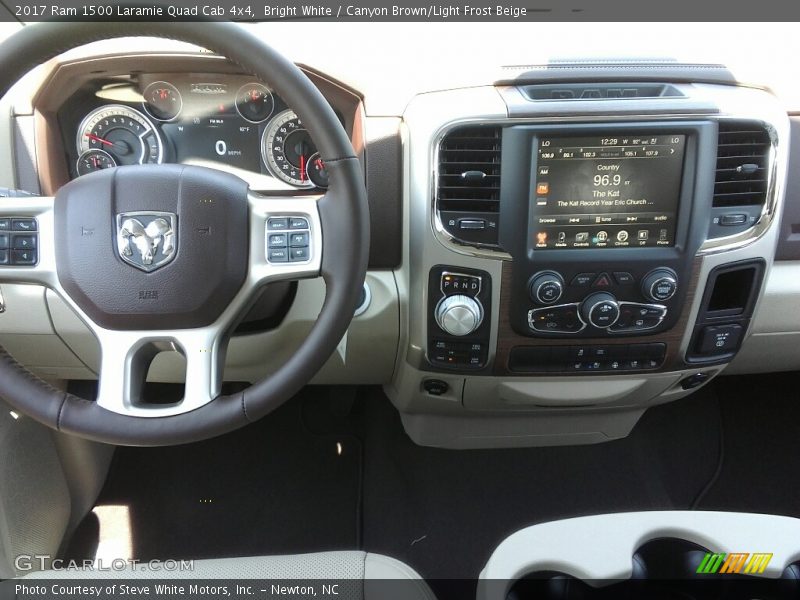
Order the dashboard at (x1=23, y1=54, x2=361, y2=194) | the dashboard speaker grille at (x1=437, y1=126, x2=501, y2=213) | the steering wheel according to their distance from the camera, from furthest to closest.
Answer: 1. the dashboard at (x1=23, y1=54, x2=361, y2=194)
2. the dashboard speaker grille at (x1=437, y1=126, x2=501, y2=213)
3. the steering wheel

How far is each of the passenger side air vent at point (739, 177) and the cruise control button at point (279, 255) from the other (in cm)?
80

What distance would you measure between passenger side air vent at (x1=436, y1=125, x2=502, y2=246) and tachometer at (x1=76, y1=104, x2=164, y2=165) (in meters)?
0.59

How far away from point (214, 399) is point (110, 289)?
0.23m

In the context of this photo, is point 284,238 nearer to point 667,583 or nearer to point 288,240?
point 288,240

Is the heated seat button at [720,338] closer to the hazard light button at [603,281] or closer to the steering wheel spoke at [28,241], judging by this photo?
the hazard light button at [603,281]

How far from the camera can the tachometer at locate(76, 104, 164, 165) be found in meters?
1.38

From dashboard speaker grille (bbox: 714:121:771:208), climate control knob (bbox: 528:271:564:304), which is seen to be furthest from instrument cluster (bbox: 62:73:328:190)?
dashboard speaker grille (bbox: 714:121:771:208)

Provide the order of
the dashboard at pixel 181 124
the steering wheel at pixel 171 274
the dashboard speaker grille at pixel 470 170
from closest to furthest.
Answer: the steering wheel at pixel 171 274
the dashboard speaker grille at pixel 470 170
the dashboard at pixel 181 124

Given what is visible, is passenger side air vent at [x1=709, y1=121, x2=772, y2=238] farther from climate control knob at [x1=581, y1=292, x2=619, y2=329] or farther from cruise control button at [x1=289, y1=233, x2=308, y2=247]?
cruise control button at [x1=289, y1=233, x2=308, y2=247]

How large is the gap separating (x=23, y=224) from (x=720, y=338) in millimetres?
1341

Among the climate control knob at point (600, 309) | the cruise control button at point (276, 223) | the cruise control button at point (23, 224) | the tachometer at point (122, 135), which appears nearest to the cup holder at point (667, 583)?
the climate control knob at point (600, 309)

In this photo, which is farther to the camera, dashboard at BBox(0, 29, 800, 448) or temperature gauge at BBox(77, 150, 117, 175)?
temperature gauge at BBox(77, 150, 117, 175)

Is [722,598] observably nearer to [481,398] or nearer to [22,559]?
[481,398]

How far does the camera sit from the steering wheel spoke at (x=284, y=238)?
107 centimetres
